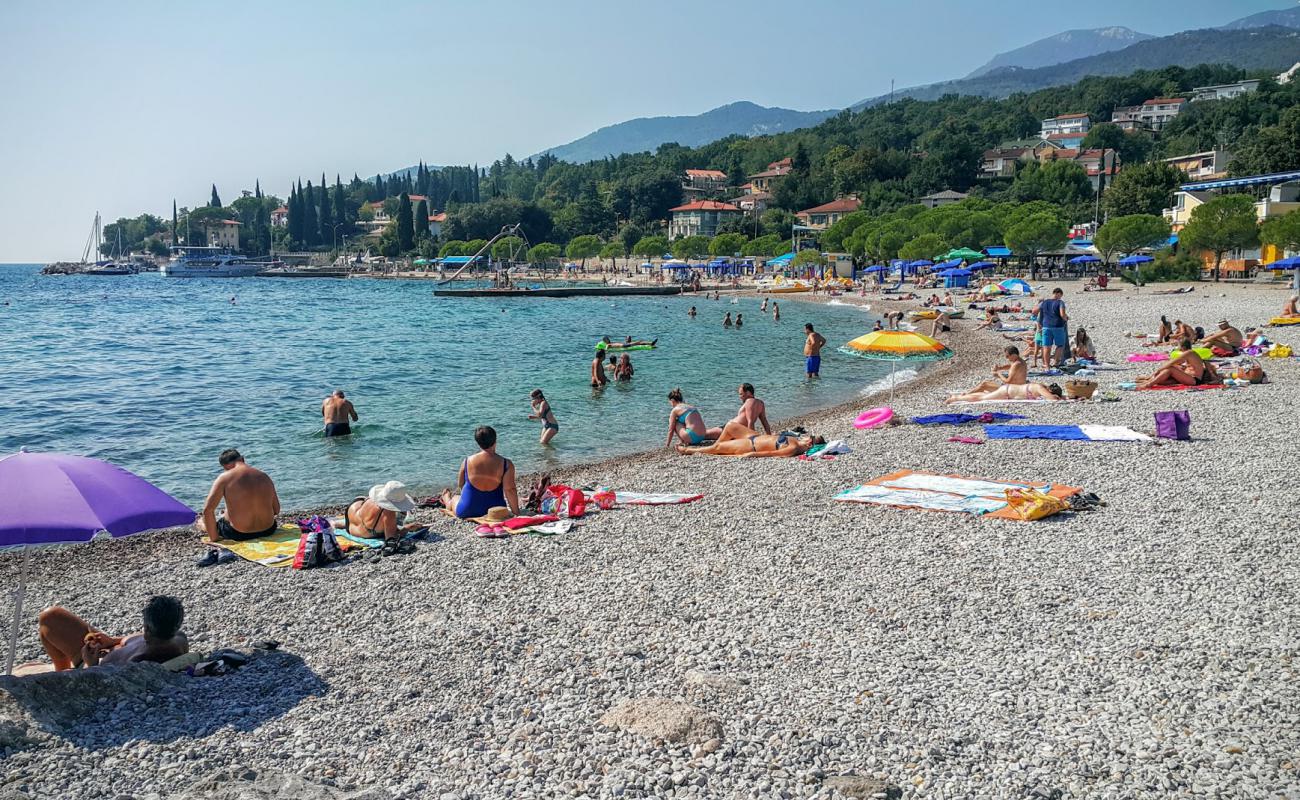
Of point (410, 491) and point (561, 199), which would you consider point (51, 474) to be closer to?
point (410, 491)

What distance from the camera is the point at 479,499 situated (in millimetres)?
9867

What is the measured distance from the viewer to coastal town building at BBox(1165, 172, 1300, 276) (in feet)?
160

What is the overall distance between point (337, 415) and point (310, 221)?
162279mm

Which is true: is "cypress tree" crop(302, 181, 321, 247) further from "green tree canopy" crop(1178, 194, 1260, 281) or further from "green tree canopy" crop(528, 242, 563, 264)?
"green tree canopy" crop(1178, 194, 1260, 281)

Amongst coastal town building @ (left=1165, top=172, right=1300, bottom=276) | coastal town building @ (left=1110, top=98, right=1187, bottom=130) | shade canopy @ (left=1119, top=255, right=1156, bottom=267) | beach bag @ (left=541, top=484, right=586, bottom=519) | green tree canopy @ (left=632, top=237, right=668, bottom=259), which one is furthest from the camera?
Result: coastal town building @ (left=1110, top=98, right=1187, bottom=130)

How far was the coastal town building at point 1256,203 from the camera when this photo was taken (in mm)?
48906

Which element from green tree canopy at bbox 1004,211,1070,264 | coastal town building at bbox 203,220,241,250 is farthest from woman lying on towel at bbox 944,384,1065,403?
coastal town building at bbox 203,220,241,250

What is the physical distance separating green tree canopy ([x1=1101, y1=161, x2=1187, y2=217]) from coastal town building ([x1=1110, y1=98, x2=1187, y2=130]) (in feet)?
259

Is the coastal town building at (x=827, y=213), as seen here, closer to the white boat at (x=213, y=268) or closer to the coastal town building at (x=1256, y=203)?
the coastal town building at (x=1256, y=203)

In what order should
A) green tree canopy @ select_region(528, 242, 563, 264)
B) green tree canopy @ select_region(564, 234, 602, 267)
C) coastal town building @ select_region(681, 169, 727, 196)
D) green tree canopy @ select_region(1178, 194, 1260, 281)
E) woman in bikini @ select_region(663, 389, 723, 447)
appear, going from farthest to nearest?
coastal town building @ select_region(681, 169, 727, 196)
green tree canopy @ select_region(528, 242, 563, 264)
green tree canopy @ select_region(564, 234, 602, 267)
green tree canopy @ select_region(1178, 194, 1260, 281)
woman in bikini @ select_region(663, 389, 723, 447)

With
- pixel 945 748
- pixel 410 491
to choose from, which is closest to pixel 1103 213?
pixel 410 491

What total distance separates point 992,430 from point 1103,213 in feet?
240

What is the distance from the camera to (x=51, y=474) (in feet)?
18.6

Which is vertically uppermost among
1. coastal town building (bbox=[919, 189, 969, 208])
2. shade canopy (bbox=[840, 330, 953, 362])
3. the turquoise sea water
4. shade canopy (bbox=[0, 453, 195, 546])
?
coastal town building (bbox=[919, 189, 969, 208])
